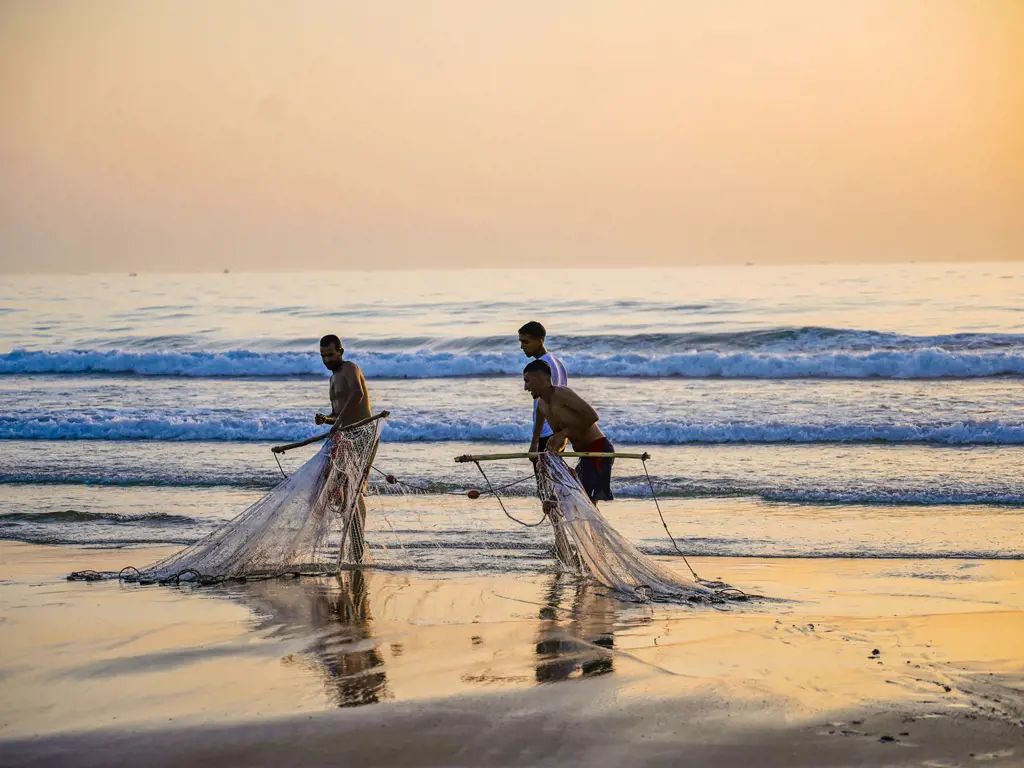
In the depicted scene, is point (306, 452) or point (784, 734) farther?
point (306, 452)

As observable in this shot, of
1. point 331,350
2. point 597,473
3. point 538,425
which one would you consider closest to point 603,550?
point 597,473

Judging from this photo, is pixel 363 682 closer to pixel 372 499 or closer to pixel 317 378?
pixel 372 499

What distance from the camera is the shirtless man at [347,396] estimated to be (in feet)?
25.7

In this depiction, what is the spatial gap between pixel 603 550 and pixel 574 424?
2.85 feet

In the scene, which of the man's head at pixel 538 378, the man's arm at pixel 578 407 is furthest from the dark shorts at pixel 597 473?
the man's head at pixel 538 378

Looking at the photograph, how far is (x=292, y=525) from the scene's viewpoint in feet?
24.9

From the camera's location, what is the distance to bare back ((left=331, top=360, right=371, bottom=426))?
783 cm

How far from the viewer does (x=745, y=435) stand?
46.9ft

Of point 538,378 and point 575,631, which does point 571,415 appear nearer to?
point 538,378

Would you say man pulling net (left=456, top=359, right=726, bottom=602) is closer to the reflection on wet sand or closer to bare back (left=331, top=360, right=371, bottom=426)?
the reflection on wet sand

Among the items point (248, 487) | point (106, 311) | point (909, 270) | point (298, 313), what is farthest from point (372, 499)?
point (909, 270)

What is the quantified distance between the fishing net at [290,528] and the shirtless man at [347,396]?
79 millimetres

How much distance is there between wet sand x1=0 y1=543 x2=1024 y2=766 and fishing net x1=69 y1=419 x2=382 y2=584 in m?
0.25

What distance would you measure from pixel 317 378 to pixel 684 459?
12296mm
